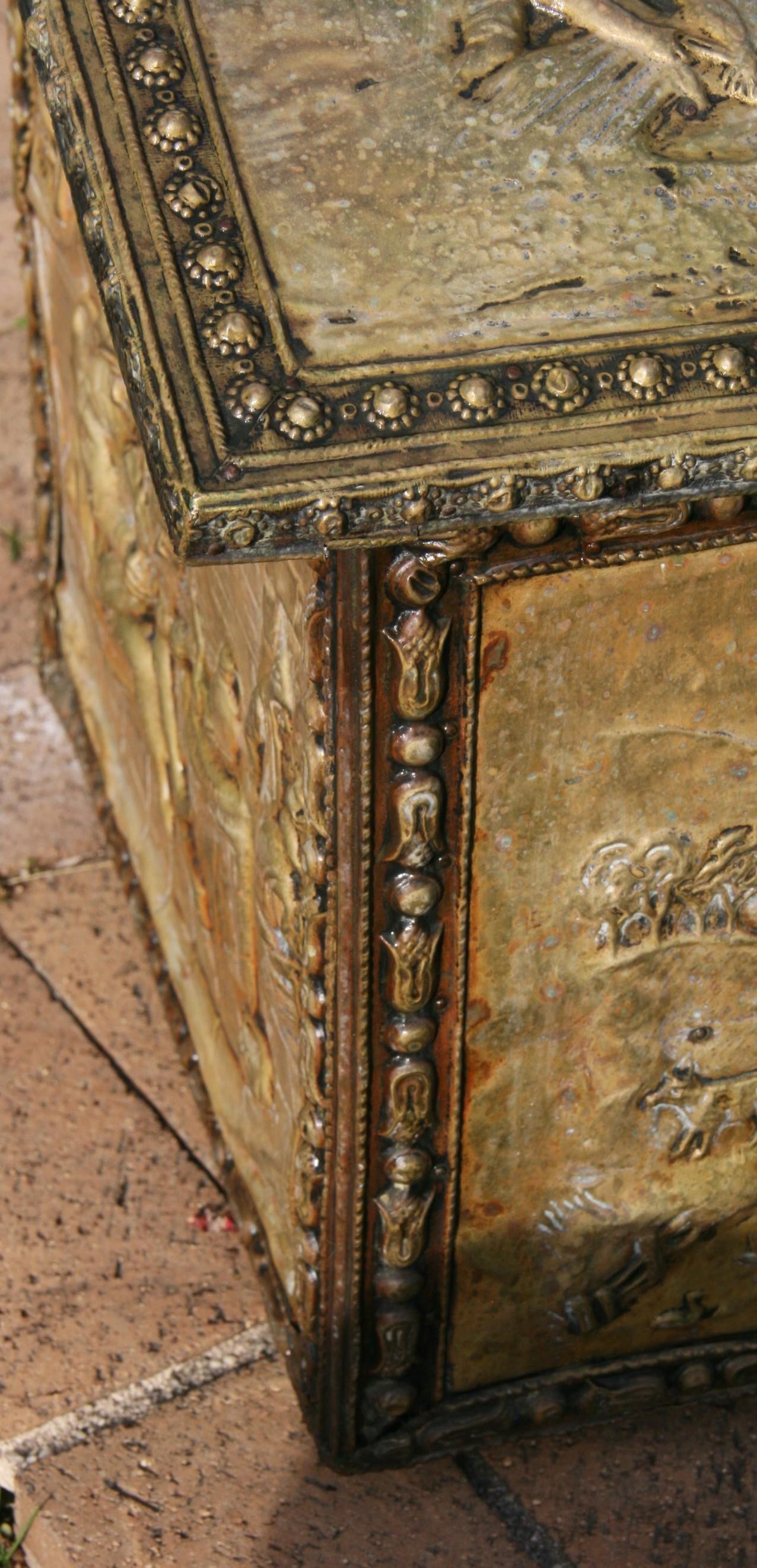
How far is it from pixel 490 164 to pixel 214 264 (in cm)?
24

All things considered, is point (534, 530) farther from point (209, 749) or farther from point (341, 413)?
point (209, 749)

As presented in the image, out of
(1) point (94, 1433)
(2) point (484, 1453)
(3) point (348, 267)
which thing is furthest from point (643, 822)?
(1) point (94, 1433)

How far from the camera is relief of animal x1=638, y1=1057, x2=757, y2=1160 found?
188cm

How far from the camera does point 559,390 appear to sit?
1.45 meters

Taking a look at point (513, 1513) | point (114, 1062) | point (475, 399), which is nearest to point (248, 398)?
point (475, 399)

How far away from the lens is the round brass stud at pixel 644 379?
146 centimetres

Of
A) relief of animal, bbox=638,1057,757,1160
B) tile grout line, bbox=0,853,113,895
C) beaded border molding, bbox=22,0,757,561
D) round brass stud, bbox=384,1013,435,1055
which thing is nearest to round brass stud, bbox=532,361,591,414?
beaded border molding, bbox=22,0,757,561

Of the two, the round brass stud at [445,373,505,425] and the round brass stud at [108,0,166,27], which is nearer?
the round brass stud at [445,373,505,425]

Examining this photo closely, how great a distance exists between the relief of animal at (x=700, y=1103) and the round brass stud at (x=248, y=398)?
774mm

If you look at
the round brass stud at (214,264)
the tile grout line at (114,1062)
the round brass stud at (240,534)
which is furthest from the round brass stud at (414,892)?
the tile grout line at (114,1062)

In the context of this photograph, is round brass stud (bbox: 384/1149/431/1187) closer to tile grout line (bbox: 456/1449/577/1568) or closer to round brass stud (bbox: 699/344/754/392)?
tile grout line (bbox: 456/1449/577/1568)

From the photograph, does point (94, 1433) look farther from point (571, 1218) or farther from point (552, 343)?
point (552, 343)

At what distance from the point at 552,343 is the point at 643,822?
442mm

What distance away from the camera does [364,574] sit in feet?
4.96
